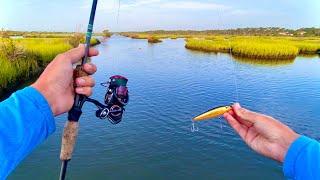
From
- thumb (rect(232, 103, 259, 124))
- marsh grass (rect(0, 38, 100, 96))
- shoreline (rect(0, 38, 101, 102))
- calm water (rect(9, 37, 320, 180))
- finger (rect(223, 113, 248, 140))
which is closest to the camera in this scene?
thumb (rect(232, 103, 259, 124))

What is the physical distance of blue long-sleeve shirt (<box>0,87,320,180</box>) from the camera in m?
1.32

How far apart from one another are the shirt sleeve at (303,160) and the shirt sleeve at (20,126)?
0.92 meters

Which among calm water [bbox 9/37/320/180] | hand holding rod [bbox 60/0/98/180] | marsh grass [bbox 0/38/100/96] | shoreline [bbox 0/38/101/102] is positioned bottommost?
calm water [bbox 9/37/320/180]

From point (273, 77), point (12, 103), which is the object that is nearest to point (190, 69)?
point (273, 77)

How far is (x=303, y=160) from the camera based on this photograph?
1.34 meters

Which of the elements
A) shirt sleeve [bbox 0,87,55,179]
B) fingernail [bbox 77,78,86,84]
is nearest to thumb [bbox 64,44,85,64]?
fingernail [bbox 77,78,86,84]

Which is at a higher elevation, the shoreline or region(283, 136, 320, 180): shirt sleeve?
region(283, 136, 320, 180): shirt sleeve

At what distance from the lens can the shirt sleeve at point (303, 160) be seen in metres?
1.30

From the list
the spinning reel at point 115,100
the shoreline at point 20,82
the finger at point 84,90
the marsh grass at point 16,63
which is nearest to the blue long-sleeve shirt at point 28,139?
the finger at point 84,90

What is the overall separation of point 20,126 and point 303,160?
39.1 inches

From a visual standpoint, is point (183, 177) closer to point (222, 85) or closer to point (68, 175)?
point (68, 175)

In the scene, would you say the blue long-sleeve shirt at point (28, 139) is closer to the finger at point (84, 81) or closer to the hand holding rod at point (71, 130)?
the finger at point (84, 81)

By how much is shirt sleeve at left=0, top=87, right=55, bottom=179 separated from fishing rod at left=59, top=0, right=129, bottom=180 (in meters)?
0.66

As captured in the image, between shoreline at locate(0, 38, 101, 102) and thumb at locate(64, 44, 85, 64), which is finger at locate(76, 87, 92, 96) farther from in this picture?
shoreline at locate(0, 38, 101, 102)
